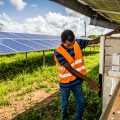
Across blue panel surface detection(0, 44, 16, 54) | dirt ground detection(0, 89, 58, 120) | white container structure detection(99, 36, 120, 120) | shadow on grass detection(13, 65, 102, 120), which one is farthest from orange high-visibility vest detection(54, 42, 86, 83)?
blue panel surface detection(0, 44, 16, 54)

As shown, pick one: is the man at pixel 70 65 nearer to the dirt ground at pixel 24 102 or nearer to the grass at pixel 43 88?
the grass at pixel 43 88

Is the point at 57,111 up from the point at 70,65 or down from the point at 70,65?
down

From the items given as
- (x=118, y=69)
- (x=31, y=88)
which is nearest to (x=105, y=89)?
(x=118, y=69)

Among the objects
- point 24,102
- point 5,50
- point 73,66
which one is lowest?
point 24,102

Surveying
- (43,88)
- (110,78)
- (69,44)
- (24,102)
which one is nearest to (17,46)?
(43,88)

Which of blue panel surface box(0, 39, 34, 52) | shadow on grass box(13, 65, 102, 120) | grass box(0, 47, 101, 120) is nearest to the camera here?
shadow on grass box(13, 65, 102, 120)

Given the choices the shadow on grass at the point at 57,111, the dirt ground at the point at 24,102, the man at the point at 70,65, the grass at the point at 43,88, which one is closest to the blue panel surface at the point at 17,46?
the grass at the point at 43,88

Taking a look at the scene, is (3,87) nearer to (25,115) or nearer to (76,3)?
(25,115)

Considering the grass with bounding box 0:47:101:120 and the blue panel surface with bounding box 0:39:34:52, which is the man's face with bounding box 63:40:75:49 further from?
the blue panel surface with bounding box 0:39:34:52

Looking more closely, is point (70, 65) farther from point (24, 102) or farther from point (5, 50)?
point (5, 50)

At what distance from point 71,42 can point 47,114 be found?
2.29m

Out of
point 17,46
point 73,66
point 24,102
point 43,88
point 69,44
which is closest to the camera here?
point 69,44

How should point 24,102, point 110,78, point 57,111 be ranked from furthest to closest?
1. point 24,102
2. point 57,111
3. point 110,78

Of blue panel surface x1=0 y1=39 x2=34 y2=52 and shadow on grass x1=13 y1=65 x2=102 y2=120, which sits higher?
blue panel surface x1=0 y1=39 x2=34 y2=52
